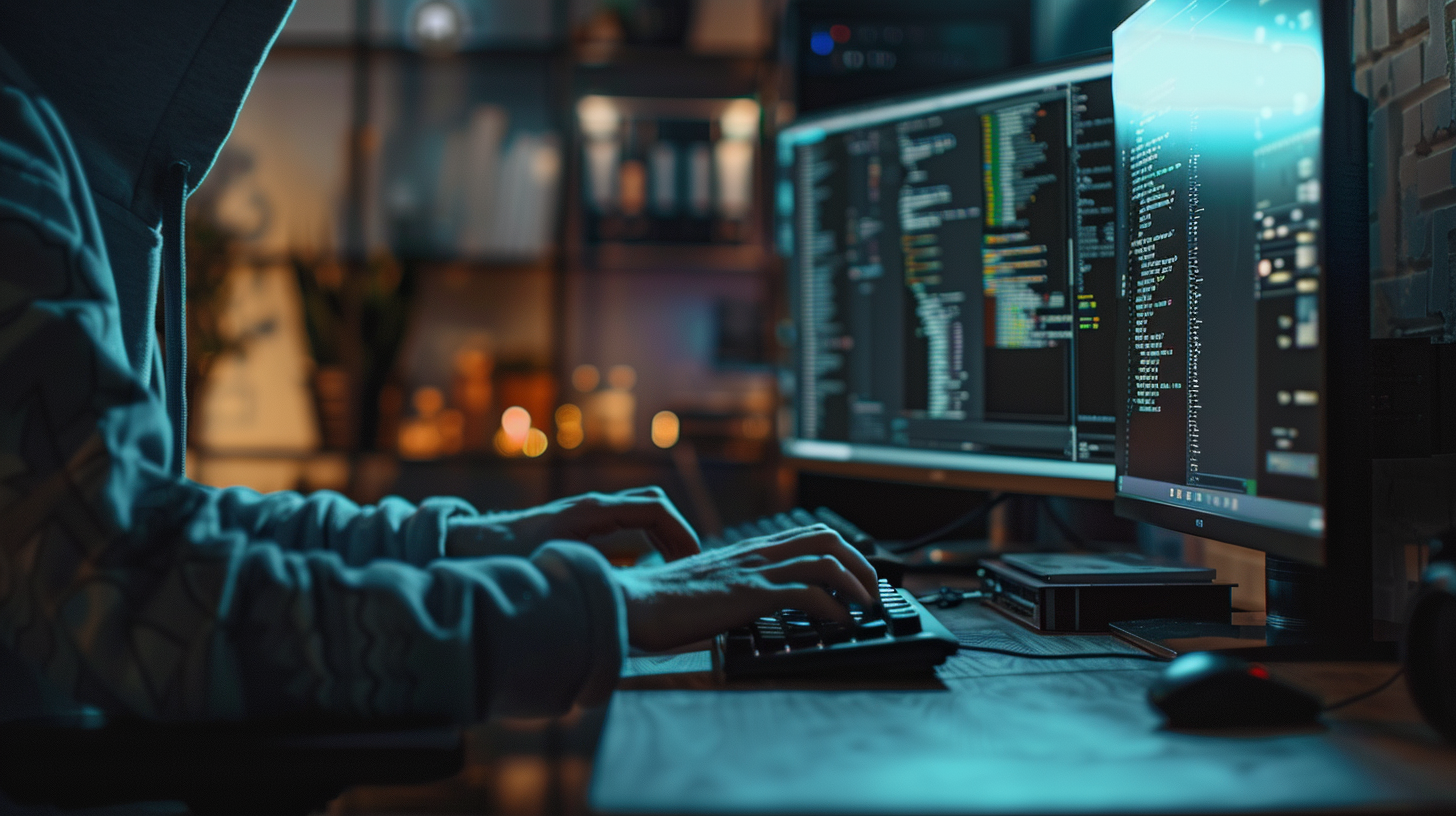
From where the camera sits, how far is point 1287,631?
2.49 feet

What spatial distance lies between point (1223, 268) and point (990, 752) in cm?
42

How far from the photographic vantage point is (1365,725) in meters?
0.54

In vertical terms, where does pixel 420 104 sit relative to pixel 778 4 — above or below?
below

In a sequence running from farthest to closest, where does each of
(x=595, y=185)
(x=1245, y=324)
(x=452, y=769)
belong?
(x=595, y=185), (x=1245, y=324), (x=452, y=769)

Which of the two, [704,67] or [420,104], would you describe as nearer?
[704,67]

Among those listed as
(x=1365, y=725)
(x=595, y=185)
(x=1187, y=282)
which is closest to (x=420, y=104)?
(x=595, y=185)

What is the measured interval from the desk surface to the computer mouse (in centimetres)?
1

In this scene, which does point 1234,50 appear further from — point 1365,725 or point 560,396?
point 560,396

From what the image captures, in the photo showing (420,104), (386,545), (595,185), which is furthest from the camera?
(420,104)

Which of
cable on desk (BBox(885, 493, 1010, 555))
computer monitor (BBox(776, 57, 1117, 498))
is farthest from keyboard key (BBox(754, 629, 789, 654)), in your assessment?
cable on desk (BBox(885, 493, 1010, 555))

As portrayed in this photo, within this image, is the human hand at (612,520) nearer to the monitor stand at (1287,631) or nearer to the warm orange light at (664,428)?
the monitor stand at (1287,631)

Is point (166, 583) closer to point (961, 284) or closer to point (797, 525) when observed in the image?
point (797, 525)

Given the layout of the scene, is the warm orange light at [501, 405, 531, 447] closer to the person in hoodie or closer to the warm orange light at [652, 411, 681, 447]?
the warm orange light at [652, 411, 681, 447]

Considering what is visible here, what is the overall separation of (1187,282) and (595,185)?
176 cm
